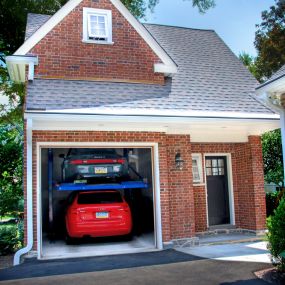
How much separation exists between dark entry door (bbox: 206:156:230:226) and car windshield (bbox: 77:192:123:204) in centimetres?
332

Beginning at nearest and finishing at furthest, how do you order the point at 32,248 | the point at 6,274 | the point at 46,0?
the point at 6,274, the point at 32,248, the point at 46,0

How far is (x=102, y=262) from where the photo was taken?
8820mm

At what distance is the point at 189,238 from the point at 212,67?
619 cm

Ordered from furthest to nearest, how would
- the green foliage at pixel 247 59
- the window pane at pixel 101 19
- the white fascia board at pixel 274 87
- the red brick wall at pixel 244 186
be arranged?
Answer: 1. the green foliage at pixel 247 59
2. the red brick wall at pixel 244 186
3. the window pane at pixel 101 19
4. the white fascia board at pixel 274 87

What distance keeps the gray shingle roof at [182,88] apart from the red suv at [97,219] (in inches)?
110

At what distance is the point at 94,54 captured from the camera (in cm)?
1158

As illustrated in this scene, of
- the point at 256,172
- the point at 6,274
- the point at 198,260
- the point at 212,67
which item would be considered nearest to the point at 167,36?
the point at 212,67

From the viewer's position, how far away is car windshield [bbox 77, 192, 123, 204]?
37.1 feet

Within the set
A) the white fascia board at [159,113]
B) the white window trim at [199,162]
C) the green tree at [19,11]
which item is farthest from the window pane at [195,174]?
the green tree at [19,11]

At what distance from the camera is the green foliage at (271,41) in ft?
91.4

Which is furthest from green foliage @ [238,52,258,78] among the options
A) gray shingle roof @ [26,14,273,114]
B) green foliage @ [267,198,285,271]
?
green foliage @ [267,198,285,271]

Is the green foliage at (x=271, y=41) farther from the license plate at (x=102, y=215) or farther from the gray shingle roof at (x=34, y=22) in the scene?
the license plate at (x=102, y=215)

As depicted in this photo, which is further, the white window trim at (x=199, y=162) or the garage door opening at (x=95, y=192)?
the white window trim at (x=199, y=162)

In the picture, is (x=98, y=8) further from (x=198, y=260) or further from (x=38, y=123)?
(x=198, y=260)
